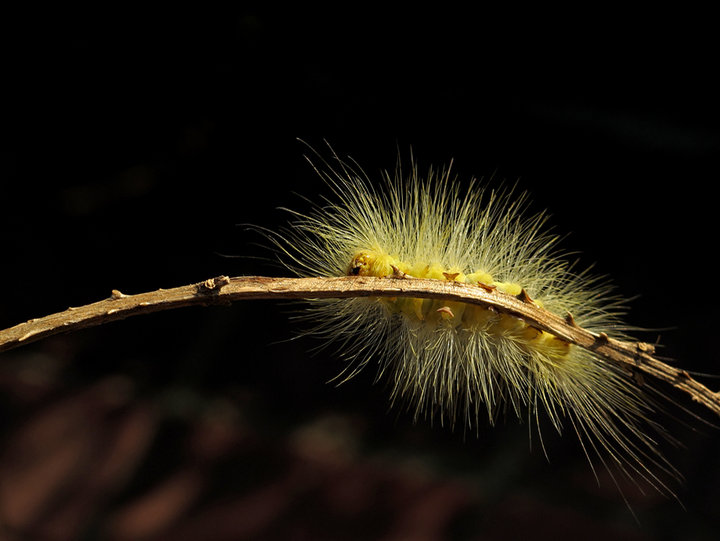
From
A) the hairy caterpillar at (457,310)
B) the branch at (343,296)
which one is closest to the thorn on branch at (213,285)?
the branch at (343,296)

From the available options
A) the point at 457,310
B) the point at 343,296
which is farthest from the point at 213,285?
the point at 457,310

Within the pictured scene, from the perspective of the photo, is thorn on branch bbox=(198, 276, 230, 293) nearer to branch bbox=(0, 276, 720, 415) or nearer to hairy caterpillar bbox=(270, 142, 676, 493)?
branch bbox=(0, 276, 720, 415)

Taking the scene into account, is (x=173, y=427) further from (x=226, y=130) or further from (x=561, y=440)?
(x=561, y=440)

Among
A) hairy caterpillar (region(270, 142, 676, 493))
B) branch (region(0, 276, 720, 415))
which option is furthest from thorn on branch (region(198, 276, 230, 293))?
hairy caterpillar (region(270, 142, 676, 493))

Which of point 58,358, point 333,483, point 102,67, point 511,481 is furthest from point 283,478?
point 102,67

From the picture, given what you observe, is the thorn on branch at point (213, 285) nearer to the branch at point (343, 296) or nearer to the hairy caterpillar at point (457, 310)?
the branch at point (343, 296)

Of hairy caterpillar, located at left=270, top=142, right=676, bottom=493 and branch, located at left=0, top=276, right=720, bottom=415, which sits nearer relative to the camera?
branch, located at left=0, top=276, right=720, bottom=415

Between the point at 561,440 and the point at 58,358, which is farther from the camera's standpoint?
the point at 58,358

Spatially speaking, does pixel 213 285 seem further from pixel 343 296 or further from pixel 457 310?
pixel 457 310
